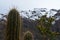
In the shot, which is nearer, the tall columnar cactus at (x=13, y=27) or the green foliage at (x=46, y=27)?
the tall columnar cactus at (x=13, y=27)

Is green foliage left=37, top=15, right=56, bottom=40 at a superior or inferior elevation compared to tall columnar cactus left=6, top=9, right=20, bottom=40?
inferior

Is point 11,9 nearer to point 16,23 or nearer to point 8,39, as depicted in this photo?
point 16,23

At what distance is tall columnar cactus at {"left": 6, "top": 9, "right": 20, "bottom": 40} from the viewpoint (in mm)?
6727

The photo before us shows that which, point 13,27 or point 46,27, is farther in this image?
point 46,27

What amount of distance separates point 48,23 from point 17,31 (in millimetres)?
12810

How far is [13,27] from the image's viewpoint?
266 inches

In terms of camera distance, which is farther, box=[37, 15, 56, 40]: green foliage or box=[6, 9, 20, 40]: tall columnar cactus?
box=[37, 15, 56, 40]: green foliage

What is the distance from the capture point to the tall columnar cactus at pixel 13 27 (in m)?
6.73

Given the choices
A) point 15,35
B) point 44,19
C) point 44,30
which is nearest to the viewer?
point 15,35

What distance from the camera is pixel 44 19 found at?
2005 cm

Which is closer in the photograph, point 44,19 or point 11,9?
point 11,9

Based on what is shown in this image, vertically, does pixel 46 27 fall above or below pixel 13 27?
below

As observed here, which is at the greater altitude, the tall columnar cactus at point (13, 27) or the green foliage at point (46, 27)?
the tall columnar cactus at point (13, 27)

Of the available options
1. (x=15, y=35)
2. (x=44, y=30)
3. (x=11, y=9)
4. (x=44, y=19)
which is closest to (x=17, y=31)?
(x=15, y=35)
